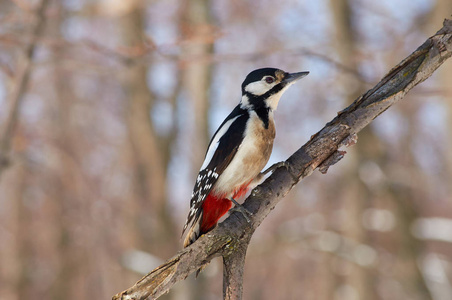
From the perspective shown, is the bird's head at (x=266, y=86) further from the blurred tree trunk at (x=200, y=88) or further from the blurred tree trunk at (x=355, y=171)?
the blurred tree trunk at (x=355, y=171)

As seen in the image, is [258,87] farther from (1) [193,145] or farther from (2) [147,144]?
(2) [147,144]

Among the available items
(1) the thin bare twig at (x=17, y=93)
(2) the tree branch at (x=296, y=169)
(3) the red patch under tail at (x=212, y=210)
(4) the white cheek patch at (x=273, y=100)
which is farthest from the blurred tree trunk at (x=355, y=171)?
(2) the tree branch at (x=296, y=169)

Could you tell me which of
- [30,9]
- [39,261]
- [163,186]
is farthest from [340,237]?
[39,261]

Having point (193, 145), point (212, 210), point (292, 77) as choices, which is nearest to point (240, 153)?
point (212, 210)

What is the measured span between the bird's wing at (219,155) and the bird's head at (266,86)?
0.35 feet

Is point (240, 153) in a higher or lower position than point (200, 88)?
lower

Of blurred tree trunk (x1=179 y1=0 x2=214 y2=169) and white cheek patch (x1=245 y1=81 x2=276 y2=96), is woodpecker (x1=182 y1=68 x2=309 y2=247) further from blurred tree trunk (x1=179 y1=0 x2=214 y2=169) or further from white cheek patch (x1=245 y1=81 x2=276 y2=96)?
blurred tree trunk (x1=179 y1=0 x2=214 y2=169)

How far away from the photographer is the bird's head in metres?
2.96

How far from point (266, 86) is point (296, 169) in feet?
2.63

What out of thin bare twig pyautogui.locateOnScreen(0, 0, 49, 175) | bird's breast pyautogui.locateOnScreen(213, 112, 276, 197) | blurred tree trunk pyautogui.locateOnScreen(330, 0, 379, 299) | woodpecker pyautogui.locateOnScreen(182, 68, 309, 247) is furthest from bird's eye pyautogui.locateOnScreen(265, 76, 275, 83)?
blurred tree trunk pyautogui.locateOnScreen(330, 0, 379, 299)

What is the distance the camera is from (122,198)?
16.5 meters

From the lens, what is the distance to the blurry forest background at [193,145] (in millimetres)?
5367

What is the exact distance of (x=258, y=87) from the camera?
3.05 meters

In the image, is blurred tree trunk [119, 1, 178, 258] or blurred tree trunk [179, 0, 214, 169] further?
blurred tree trunk [119, 1, 178, 258]
